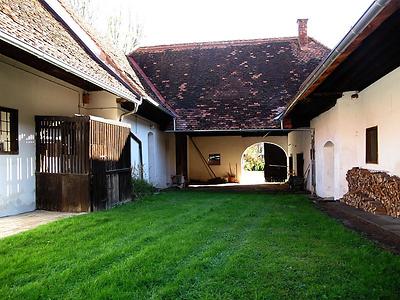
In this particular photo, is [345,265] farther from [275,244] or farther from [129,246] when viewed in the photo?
[129,246]

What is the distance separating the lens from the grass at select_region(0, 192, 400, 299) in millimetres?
3527

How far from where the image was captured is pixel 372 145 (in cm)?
899

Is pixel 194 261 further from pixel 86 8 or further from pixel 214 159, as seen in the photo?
pixel 86 8

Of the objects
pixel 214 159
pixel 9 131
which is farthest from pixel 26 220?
pixel 214 159

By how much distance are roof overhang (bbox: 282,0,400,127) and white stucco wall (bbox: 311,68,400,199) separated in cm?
27

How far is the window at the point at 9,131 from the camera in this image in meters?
7.73

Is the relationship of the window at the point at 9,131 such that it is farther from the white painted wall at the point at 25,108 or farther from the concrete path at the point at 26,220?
the concrete path at the point at 26,220

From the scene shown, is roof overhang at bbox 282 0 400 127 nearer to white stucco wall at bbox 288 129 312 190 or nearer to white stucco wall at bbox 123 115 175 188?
white stucco wall at bbox 288 129 312 190

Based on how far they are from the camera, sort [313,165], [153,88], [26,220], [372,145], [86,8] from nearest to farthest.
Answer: [26,220] < [372,145] < [313,165] < [153,88] < [86,8]

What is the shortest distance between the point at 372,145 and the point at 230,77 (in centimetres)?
913

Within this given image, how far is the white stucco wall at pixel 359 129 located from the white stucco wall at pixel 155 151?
18.7ft

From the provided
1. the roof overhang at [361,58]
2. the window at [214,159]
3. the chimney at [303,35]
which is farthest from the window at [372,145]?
the window at [214,159]

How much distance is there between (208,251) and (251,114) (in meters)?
10.8

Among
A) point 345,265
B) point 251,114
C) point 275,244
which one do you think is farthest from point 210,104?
point 345,265
